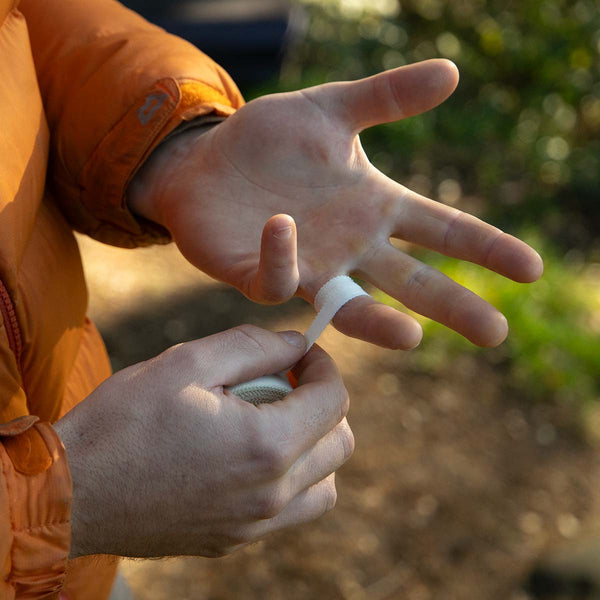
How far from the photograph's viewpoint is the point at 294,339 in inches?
47.0

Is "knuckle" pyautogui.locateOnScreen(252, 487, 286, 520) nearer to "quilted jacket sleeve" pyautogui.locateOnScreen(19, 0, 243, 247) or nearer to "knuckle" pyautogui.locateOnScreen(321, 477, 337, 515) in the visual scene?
"knuckle" pyautogui.locateOnScreen(321, 477, 337, 515)

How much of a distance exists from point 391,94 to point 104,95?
1.69 feet

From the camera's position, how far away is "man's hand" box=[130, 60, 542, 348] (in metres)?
1.26

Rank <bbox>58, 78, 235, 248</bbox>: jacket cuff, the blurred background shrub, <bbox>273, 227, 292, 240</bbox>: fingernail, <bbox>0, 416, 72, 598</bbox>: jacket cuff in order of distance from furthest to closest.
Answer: the blurred background shrub < <bbox>58, 78, 235, 248</bbox>: jacket cuff < <bbox>273, 227, 292, 240</bbox>: fingernail < <bbox>0, 416, 72, 598</bbox>: jacket cuff

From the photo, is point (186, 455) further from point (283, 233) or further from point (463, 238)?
point (463, 238)

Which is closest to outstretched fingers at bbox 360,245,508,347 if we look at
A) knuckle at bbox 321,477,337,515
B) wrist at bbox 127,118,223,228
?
knuckle at bbox 321,477,337,515

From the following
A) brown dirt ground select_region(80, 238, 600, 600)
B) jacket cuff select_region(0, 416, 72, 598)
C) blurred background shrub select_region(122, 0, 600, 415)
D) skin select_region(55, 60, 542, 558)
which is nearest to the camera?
jacket cuff select_region(0, 416, 72, 598)

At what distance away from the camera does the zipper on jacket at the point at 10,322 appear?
1.06m

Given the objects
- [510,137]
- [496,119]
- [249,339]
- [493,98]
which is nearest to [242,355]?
[249,339]

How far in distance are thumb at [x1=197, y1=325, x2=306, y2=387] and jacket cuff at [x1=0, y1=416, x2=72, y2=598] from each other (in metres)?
0.23

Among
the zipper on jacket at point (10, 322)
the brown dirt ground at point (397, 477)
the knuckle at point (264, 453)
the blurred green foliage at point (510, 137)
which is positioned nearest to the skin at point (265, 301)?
the knuckle at point (264, 453)

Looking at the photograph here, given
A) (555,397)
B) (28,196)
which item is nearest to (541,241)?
(555,397)

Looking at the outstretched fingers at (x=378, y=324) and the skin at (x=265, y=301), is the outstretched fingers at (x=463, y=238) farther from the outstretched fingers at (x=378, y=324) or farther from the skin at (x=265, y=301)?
the outstretched fingers at (x=378, y=324)

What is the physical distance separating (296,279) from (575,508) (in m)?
2.10
